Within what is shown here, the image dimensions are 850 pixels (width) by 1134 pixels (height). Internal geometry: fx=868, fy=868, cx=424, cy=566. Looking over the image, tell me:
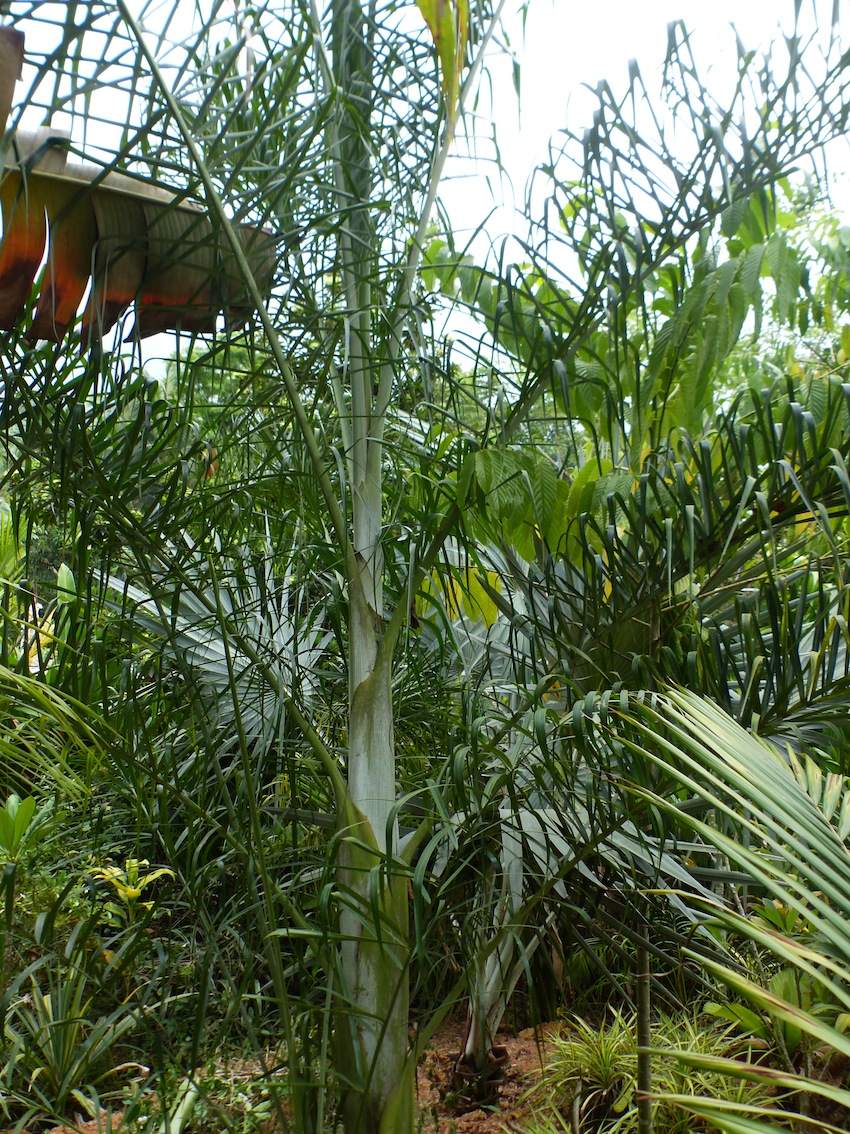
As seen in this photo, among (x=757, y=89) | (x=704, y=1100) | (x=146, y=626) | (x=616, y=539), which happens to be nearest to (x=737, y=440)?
(x=616, y=539)

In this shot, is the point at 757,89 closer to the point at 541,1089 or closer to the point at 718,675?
the point at 718,675

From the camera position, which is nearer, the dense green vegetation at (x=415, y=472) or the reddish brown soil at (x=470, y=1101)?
the dense green vegetation at (x=415, y=472)

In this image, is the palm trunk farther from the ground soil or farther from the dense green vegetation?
the ground soil

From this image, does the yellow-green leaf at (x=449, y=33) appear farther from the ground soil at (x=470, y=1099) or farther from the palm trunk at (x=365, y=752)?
the ground soil at (x=470, y=1099)

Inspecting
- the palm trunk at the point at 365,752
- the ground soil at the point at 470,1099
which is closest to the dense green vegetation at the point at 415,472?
the palm trunk at the point at 365,752

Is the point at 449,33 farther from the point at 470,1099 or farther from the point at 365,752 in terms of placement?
the point at 470,1099

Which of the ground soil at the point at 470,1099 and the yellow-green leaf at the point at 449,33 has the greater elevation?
the yellow-green leaf at the point at 449,33

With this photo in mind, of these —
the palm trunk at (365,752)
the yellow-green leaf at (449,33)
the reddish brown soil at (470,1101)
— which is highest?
the yellow-green leaf at (449,33)

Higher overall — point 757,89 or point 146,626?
A: point 757,89

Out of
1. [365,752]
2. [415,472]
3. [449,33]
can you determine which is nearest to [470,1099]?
[365,752]

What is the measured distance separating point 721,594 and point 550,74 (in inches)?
41.7

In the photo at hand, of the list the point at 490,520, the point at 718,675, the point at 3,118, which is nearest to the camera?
the point at 3,118

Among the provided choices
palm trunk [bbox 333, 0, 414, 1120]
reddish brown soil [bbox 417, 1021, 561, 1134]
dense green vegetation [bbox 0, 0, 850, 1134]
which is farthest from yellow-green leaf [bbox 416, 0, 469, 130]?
reddish brown soil [bbox 417, 1021, 561, 1134]

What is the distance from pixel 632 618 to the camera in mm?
1522
